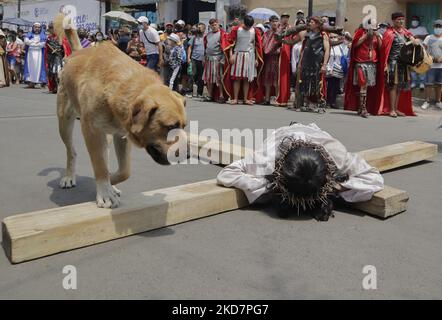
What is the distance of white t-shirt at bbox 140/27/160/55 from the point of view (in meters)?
14.9

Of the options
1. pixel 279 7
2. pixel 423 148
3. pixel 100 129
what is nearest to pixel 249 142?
pixel 423 148

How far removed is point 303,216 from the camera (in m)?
4.11

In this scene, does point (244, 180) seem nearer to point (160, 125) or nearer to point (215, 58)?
point (160, 125)

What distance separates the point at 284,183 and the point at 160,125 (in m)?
1.19

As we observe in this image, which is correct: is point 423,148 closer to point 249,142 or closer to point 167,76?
point 249,142

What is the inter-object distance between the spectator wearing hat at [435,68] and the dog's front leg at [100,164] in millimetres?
10874

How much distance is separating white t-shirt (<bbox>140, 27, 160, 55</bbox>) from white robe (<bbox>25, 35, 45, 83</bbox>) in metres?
4.80

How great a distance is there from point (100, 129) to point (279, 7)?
20926mm

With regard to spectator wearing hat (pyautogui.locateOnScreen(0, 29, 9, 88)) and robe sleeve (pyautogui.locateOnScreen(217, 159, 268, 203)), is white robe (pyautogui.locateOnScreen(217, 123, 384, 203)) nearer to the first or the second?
robe sleeve (pyautogui.locateOnScreen(217, 159, 268, 203))

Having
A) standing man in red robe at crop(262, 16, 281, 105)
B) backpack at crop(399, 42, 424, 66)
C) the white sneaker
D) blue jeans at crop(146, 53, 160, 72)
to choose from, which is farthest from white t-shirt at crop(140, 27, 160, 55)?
the white sneaker

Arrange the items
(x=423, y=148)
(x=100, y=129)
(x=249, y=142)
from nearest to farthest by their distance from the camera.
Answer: (x=100, y=129) < (x=423, y=148) < (x=249, y=142)

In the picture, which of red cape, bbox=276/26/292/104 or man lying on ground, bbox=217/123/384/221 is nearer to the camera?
man lying on ground, bbox=217/123/384/221

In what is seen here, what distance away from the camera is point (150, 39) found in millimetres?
14938

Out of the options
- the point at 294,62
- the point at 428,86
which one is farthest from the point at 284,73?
the point at 428,86
